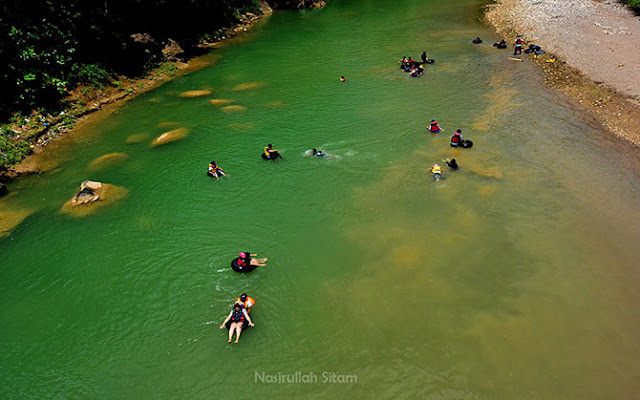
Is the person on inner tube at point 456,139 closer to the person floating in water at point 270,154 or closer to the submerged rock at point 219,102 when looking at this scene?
the person floating in water at point 270,154

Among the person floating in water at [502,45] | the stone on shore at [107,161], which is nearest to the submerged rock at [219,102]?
the stone on shore at [107,161]

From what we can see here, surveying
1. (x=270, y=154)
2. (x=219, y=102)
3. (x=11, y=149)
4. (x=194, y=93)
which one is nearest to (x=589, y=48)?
(x=270, y=154)

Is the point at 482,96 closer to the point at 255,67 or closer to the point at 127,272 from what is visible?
the point at 255,67

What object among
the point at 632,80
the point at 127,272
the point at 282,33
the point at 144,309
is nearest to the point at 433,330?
the point at 144,309

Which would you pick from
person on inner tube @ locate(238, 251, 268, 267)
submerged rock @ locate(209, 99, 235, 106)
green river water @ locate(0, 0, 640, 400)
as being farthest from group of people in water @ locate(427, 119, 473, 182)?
submerged rock @ locate(209, 99, 235, 106)

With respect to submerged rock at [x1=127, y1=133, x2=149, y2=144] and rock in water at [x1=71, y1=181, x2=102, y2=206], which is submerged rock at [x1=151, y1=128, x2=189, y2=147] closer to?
submerged rock at [x1=127, y1=133, x2=149, y2=144]

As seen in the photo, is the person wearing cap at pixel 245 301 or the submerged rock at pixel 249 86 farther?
the submerged rock at pixel 249 86
